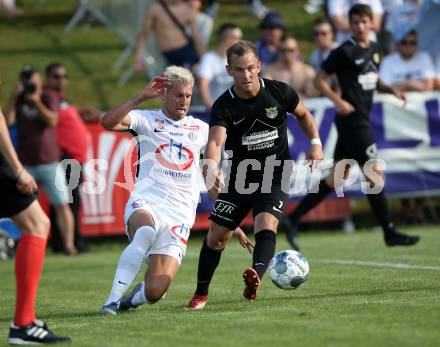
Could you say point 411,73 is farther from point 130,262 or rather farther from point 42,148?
point 130,262

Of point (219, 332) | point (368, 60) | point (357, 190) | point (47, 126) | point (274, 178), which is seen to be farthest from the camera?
point (357, 190)

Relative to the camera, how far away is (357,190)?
587 inches

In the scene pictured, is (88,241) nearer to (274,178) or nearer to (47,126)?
(47,126)

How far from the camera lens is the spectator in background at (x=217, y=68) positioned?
552 inches

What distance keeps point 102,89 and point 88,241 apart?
5.21 m

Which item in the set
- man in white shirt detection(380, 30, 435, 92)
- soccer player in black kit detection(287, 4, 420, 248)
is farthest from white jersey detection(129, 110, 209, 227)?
man in white shirt detection(380, 30, 435, 92)

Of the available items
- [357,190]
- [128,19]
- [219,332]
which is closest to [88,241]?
[357,190]

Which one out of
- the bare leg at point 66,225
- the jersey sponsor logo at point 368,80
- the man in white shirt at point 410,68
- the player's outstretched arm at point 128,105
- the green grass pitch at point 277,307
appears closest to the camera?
the green grass pitch at point 277,307

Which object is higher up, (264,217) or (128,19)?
(128,19)

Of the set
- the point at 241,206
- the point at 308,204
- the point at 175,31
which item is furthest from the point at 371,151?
the point at 175,31

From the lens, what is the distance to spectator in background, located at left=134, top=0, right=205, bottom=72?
602 inches

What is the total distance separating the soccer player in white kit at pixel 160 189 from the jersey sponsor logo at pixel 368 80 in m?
3.92

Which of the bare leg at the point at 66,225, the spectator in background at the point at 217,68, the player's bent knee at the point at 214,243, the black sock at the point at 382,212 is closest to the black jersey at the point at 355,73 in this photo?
the black sock at the point at 382,212

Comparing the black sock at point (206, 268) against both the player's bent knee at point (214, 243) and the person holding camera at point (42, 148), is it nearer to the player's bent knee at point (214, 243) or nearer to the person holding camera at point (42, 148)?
the player's bent knee at point (214, 243)
